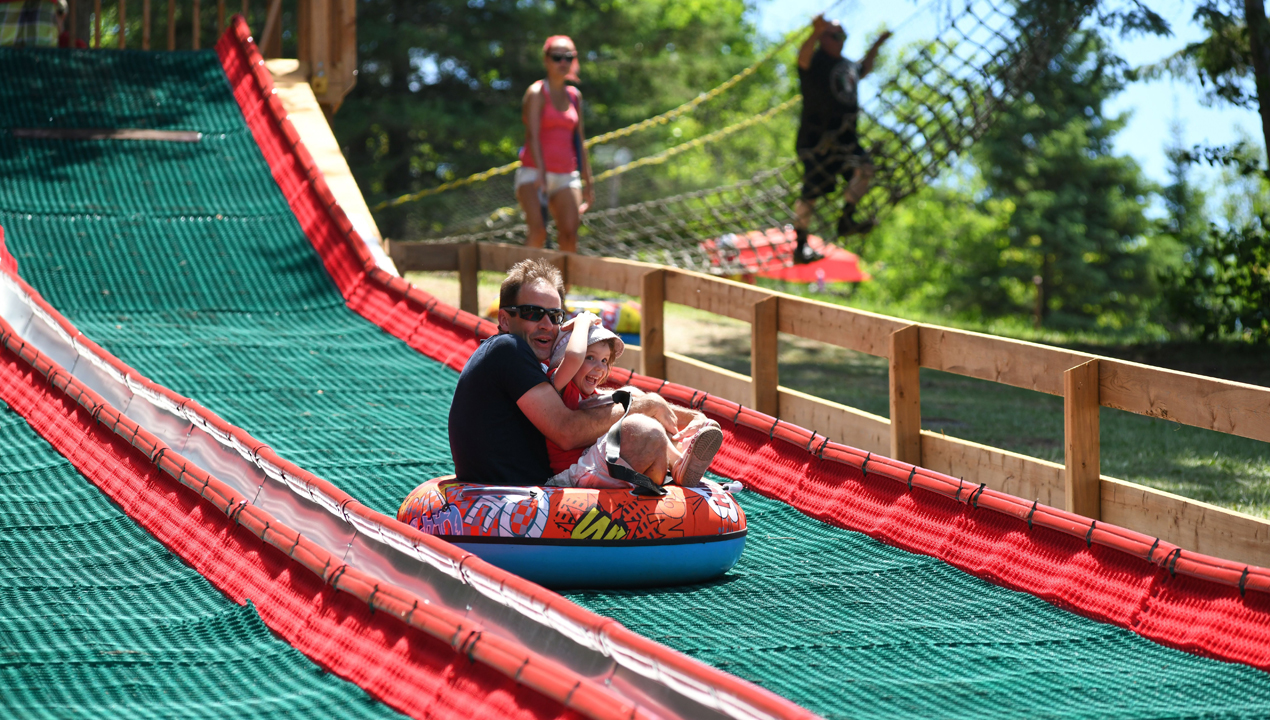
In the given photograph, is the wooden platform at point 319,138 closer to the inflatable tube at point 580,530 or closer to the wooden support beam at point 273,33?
the wooden support beam at point 273,33

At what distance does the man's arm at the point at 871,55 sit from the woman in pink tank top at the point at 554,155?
2361 mm

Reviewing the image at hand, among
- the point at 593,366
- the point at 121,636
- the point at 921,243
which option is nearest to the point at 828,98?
the point at 593,366

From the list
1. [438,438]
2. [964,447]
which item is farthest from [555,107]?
[964,447]

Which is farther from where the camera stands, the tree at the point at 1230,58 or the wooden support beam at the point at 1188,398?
the tree at the point at 1230,58

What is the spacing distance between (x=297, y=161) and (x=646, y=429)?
5350mm

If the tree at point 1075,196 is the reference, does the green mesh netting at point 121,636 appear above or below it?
below

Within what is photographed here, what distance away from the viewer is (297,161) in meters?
8.56

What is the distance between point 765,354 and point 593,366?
231cm

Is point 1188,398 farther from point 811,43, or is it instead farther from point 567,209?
point 811,43

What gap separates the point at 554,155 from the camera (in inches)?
332

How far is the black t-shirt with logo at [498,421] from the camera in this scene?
3889 mm

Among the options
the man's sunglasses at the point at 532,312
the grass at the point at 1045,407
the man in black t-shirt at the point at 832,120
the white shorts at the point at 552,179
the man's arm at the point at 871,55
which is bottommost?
the grass at the point at 1045,407

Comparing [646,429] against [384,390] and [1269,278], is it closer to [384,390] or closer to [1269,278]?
[384,390]

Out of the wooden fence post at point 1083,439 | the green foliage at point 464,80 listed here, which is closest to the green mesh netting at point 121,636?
the wooden fence post at point 1083,439
